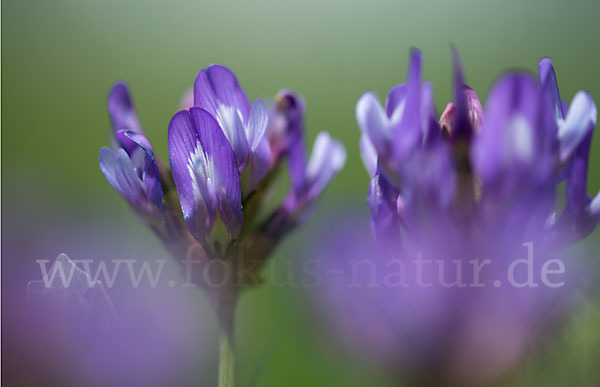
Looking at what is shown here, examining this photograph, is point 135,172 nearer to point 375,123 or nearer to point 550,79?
point 375,123

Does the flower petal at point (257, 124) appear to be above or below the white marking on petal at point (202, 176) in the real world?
above

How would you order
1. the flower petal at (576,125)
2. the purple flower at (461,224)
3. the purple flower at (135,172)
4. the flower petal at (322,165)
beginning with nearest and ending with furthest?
1. the purple flower at (461,224)
2. the flower petal at (576,125)
3. the purple flower at (135,172)
4. the flower petal at (322,165)

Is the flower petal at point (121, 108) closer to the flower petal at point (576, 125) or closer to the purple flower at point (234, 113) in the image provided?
the purple flower at point (234, 113)

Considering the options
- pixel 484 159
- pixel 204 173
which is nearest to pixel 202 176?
pixel 204 173

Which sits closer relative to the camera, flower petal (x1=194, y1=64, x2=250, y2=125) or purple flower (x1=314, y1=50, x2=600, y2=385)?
purple flower (x1=314, y1=50, x2=600, y2=385)

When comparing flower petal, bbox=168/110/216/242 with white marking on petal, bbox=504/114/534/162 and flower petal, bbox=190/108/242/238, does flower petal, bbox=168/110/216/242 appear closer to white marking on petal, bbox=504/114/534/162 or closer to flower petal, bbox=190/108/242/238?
flower petal, bbox=190/108/242/238

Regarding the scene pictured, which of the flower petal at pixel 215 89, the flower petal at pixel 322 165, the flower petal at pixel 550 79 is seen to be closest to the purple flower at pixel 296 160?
the flower petal at pixel 322 165

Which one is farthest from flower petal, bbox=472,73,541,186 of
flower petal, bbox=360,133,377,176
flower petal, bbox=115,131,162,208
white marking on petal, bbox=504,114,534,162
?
flower petal, bbox=115,131,162,208
